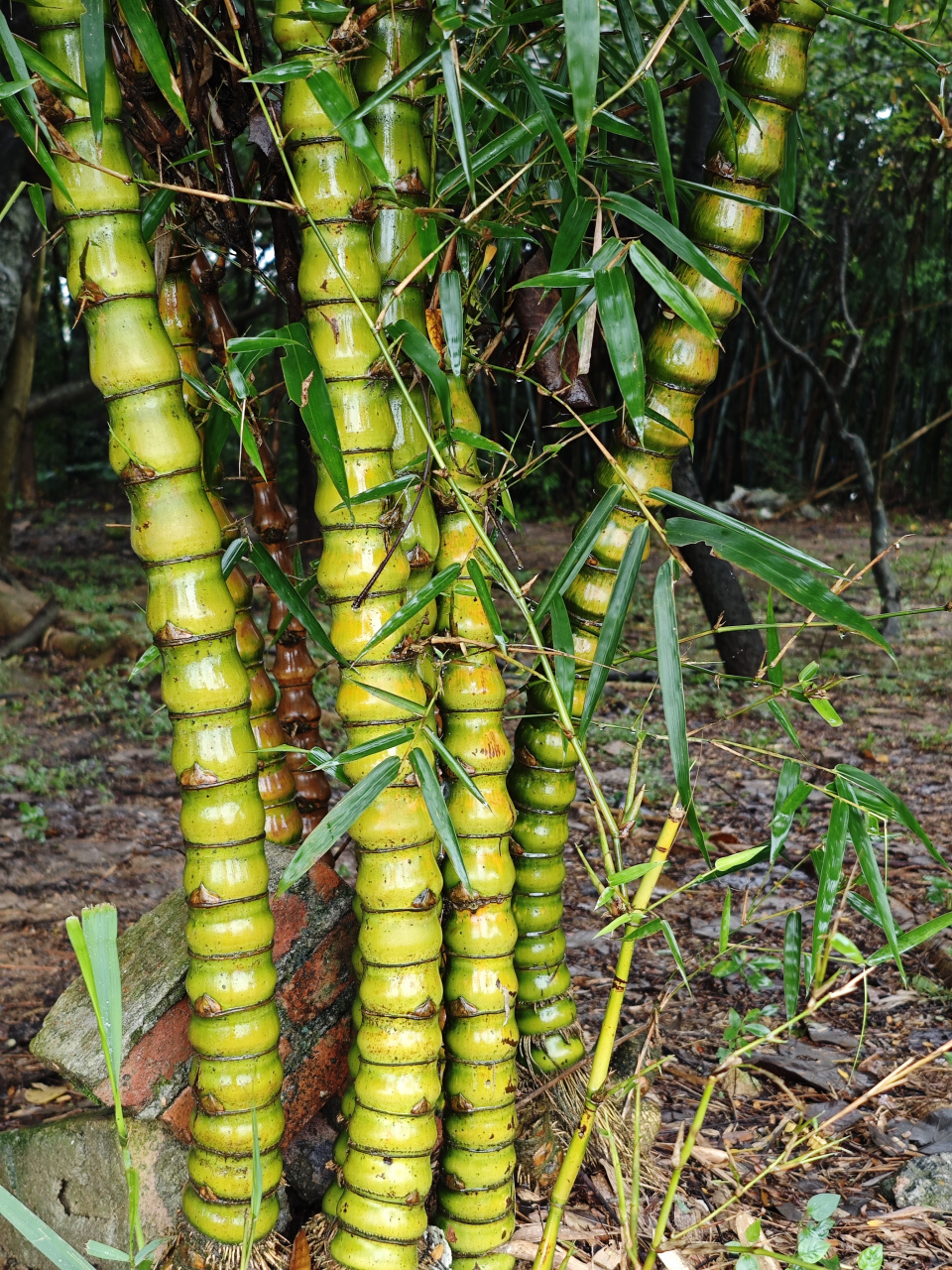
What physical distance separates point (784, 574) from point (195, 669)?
0.69 meters

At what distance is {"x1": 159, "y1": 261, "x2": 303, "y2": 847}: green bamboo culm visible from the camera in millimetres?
1455

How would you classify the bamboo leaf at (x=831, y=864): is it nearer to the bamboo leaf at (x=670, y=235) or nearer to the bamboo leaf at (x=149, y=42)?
the bamboo leaf at (x=670, y=235)

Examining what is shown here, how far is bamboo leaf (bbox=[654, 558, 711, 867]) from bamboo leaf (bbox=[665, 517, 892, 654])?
2.3 inches

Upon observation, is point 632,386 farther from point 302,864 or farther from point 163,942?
point 163,942

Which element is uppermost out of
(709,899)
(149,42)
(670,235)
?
(149,42)

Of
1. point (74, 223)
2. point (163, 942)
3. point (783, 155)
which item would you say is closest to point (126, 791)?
point (163, 942)

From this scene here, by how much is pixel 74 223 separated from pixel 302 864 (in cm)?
76

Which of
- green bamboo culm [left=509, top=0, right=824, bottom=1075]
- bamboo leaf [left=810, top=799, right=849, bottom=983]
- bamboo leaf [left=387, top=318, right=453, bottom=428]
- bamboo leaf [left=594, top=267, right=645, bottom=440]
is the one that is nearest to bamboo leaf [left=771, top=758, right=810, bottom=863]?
bamboo leaf [left=810, top=799, right=849, bottom=983]

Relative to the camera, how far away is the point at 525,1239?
59.0 inches

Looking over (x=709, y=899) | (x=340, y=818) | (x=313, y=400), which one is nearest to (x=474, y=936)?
(x=340, y=818)

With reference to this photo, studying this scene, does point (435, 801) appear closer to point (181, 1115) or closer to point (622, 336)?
point (622, 336)

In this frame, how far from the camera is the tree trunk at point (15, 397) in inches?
264

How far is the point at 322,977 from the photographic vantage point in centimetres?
158

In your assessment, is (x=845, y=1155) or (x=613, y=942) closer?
(x=845, y=1155)
